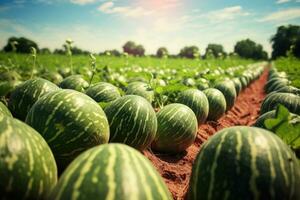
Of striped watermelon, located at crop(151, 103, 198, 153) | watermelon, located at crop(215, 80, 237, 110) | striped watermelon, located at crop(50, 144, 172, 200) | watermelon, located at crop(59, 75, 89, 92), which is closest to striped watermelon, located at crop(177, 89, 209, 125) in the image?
striped watermelon, located at crop(151, 103, 198, 153)

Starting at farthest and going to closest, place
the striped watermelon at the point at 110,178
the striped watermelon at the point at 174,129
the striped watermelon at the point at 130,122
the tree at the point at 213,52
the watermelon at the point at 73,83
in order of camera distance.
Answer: the tree at the point at 213,52, the watermelon at the point at 73,83, the striped watermelon at the point at 174,129, the striped watermelon at the point at 130,122, the striped watermelon at the point at 110,178

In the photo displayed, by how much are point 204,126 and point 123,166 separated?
23.1 feet

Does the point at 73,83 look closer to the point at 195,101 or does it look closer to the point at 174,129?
the point at 195,101

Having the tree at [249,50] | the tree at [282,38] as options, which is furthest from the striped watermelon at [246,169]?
the tree at [282,38]

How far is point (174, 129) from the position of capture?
6.12 metres

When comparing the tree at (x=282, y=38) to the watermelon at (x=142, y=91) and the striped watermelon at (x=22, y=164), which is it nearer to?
the watermelon at (x=142, y=91)

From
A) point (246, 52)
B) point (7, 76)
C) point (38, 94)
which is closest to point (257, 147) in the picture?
point (38, 94)

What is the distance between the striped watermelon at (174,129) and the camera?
6141 mm

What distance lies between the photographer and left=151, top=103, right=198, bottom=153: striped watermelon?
614cm

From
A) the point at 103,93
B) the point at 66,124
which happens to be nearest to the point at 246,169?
the point at 66,124

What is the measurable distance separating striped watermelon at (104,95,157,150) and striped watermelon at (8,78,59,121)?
48.4 inches

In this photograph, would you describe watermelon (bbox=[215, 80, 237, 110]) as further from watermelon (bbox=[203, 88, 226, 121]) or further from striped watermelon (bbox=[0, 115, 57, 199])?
striped watermelon (bbox=[0, 115, 57, 199])

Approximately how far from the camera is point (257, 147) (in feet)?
8.86

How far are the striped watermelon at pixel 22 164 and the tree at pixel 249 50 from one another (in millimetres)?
100374
